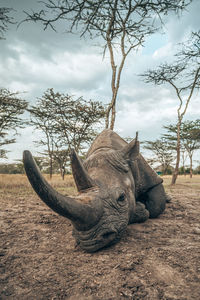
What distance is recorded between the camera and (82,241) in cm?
200

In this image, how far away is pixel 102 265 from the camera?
1.80 meters

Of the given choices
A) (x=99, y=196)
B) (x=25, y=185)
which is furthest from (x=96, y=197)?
(x=25, y=185)

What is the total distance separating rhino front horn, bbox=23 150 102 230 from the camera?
138 cm

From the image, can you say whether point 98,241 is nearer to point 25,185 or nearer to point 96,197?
point 96,197

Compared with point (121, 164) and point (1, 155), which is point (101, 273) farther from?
point (1, 155)

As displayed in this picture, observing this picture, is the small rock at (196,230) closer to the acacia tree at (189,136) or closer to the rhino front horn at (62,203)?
the rhino front horn at (62,203)

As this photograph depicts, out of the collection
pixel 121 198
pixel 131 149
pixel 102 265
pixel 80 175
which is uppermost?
pixel 131 149

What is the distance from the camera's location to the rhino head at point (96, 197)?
4.79 feet

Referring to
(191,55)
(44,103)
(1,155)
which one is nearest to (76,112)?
(44,103)

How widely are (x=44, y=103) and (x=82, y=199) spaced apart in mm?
13950

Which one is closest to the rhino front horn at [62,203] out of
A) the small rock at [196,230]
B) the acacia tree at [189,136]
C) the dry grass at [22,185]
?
the small rock at [196,230]

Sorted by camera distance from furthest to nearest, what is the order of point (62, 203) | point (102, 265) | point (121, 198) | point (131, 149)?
point (131, 149), point (121, 198), point (102, 265), point (62, 203)

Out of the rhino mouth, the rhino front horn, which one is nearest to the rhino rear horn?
the rhino front horn

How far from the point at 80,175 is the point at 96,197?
0.26 meters
